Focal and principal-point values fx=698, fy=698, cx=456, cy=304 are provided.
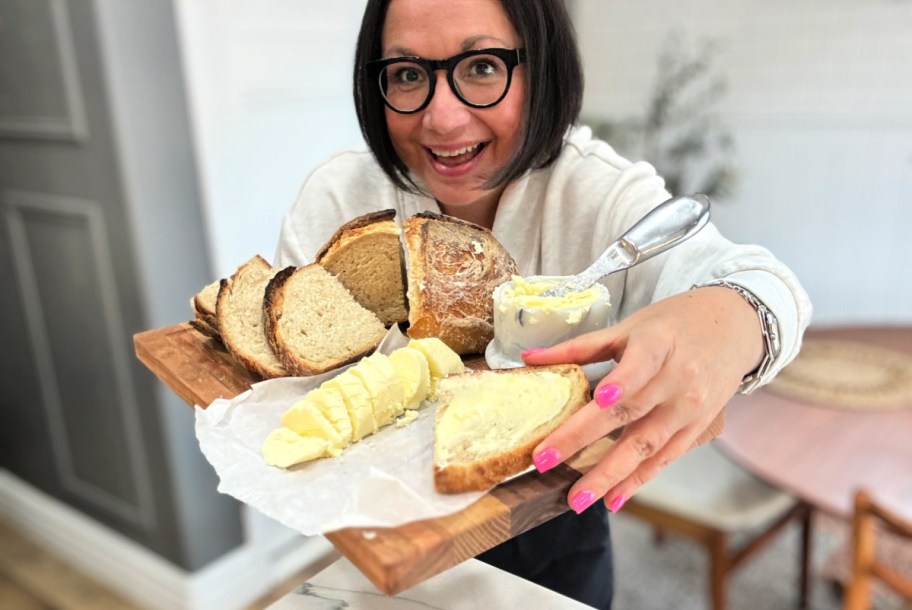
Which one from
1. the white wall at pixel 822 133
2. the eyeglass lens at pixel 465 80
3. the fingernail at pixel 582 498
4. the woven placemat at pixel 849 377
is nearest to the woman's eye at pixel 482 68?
the eyeglass lens at pixel 465 80

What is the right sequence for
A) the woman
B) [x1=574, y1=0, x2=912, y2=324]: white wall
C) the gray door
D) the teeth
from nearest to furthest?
the woman, the teeth, the gray door, [x1=574, y1=0, x2=912, y2=324]: white wall

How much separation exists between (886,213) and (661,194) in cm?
233

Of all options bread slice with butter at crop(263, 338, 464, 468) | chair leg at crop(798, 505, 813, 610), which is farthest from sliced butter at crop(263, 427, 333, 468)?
chair leg at crop(798, 505, 813, 610)

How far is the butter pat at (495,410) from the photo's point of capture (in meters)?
0.66

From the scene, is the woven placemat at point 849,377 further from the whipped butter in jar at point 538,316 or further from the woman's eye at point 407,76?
the woman's eye at point 407,76

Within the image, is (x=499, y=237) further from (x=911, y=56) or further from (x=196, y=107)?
(x=911, y=56)

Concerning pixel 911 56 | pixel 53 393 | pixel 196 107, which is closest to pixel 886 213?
pixel 911 56

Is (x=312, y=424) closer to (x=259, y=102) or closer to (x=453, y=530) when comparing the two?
(x=453, y=530)

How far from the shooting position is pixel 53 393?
2.29 meters

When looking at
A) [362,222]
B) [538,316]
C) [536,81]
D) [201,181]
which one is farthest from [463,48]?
[201,181]

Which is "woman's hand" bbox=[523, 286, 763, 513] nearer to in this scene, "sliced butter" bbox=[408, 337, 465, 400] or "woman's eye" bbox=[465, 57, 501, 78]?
"sliced butter" bbox=[408, 337, 465, 400]

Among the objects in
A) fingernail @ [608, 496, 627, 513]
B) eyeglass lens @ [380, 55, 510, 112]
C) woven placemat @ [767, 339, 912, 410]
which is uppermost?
eyeglass lens @ [380, 55, 510, 112]

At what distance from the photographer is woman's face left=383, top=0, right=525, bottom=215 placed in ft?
2.91

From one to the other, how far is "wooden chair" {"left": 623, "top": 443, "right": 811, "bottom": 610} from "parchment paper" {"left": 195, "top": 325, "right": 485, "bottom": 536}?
133 centimetres
